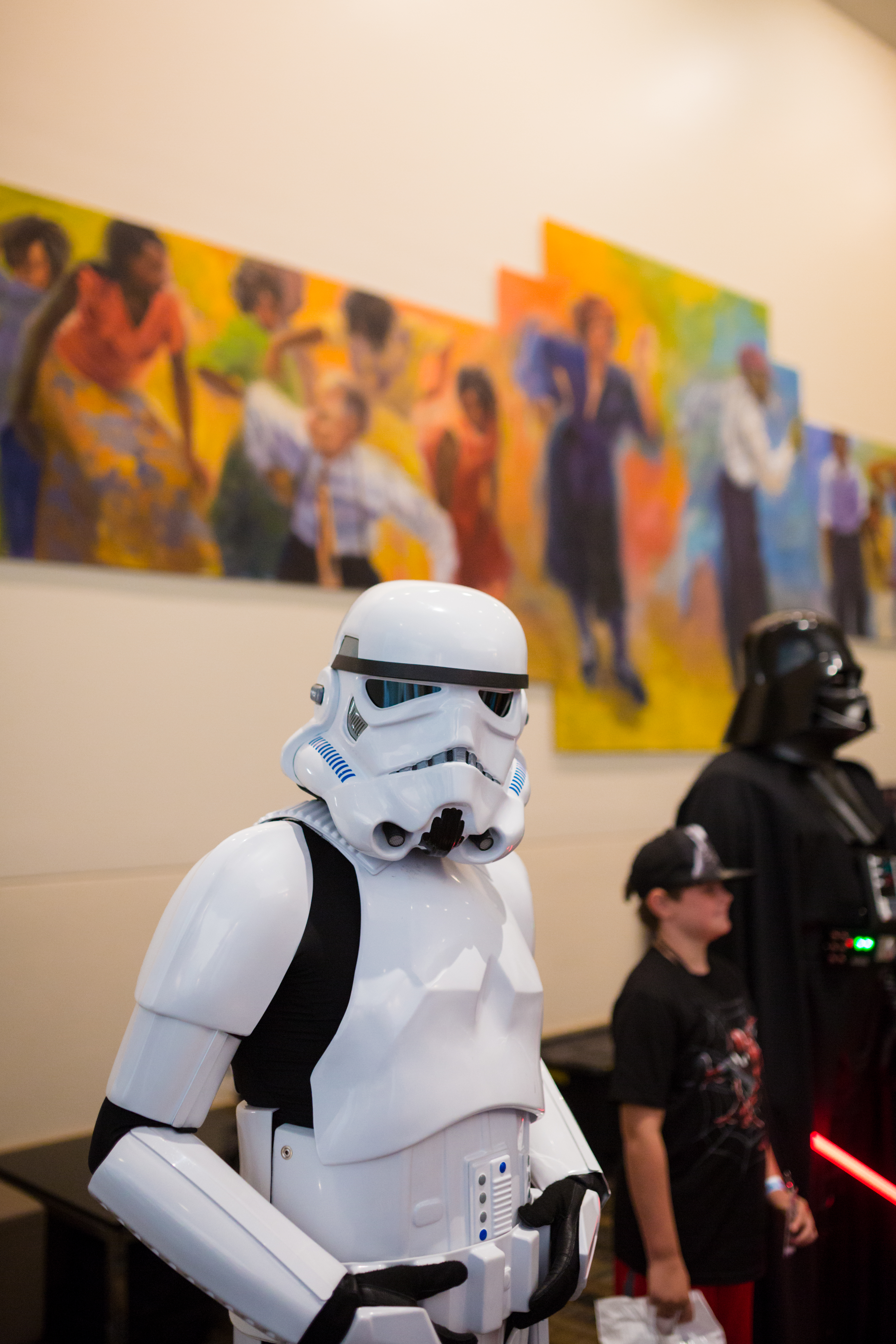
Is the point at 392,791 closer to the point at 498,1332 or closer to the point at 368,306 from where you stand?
the point at 498,1332

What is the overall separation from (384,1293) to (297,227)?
9.27ft

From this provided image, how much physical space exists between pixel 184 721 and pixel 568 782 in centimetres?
148

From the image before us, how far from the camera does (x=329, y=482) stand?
11.0 feet

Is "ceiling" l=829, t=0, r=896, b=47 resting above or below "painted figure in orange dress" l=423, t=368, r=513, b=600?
above

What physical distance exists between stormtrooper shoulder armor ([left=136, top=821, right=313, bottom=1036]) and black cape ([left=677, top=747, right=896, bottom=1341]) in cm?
163

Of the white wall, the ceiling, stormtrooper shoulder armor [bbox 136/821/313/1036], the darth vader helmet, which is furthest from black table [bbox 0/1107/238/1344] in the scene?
the ceiling

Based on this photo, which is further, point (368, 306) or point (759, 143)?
point (759, 143)

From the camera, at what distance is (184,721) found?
302 centimetres

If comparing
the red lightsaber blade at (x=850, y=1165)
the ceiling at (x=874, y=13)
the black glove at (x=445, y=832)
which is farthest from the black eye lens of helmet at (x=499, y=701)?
the ceiling at (x=874, y=13)

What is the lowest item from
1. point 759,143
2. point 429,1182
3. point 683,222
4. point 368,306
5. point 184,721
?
point 429,1182

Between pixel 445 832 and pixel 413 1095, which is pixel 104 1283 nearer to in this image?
pixel 413 1095

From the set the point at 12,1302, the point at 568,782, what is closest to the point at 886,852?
the point at 568,782

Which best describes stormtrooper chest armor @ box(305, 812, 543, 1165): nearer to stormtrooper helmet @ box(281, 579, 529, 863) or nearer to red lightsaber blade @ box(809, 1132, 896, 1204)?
stormtrooper helmet @ box(281, 579, 529, 863)

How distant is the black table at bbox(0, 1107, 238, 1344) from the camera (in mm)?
2297
